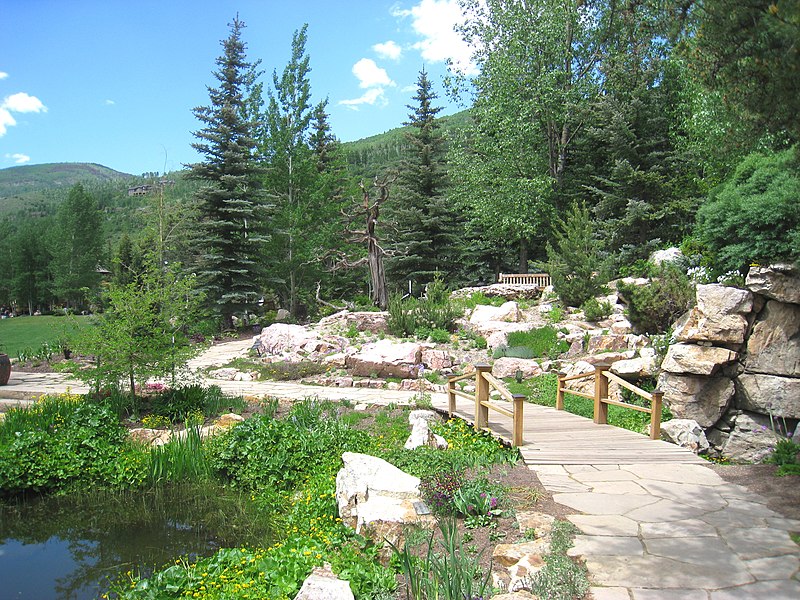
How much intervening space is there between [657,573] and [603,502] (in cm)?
124

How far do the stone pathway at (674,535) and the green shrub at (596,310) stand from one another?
8115 mm

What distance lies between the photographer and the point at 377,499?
4242mm

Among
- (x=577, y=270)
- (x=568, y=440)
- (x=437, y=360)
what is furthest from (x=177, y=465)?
(x=577, y=270)

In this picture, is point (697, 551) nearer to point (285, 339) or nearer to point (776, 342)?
point (776, 342)

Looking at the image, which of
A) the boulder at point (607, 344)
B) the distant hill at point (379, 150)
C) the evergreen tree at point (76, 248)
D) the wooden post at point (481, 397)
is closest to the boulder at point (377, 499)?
the wooden post at point (481, 397)

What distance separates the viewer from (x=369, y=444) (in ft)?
20.8

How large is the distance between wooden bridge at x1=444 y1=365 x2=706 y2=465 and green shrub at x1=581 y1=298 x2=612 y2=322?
20.2 feet

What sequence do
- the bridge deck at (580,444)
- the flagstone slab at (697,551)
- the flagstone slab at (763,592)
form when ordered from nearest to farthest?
1. the flagstone slab at (763,592)
2. the flagstone slab at (697,551)
3. the bridge deck at (580,444)

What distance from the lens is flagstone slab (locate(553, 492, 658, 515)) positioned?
14.0 ft

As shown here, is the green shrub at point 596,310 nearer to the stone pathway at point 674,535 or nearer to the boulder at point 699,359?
the boulder at point 699,359

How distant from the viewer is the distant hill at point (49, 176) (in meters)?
133

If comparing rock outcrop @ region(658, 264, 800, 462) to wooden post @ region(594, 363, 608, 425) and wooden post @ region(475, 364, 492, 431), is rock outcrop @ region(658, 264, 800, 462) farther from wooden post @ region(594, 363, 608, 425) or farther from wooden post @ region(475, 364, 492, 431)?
wooden post @ region(475, 364, 492, 431)

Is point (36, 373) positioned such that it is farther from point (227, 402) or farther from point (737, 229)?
point (737, 229)

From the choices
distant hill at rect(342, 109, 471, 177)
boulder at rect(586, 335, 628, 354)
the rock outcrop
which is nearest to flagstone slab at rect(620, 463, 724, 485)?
the rock outcrop
